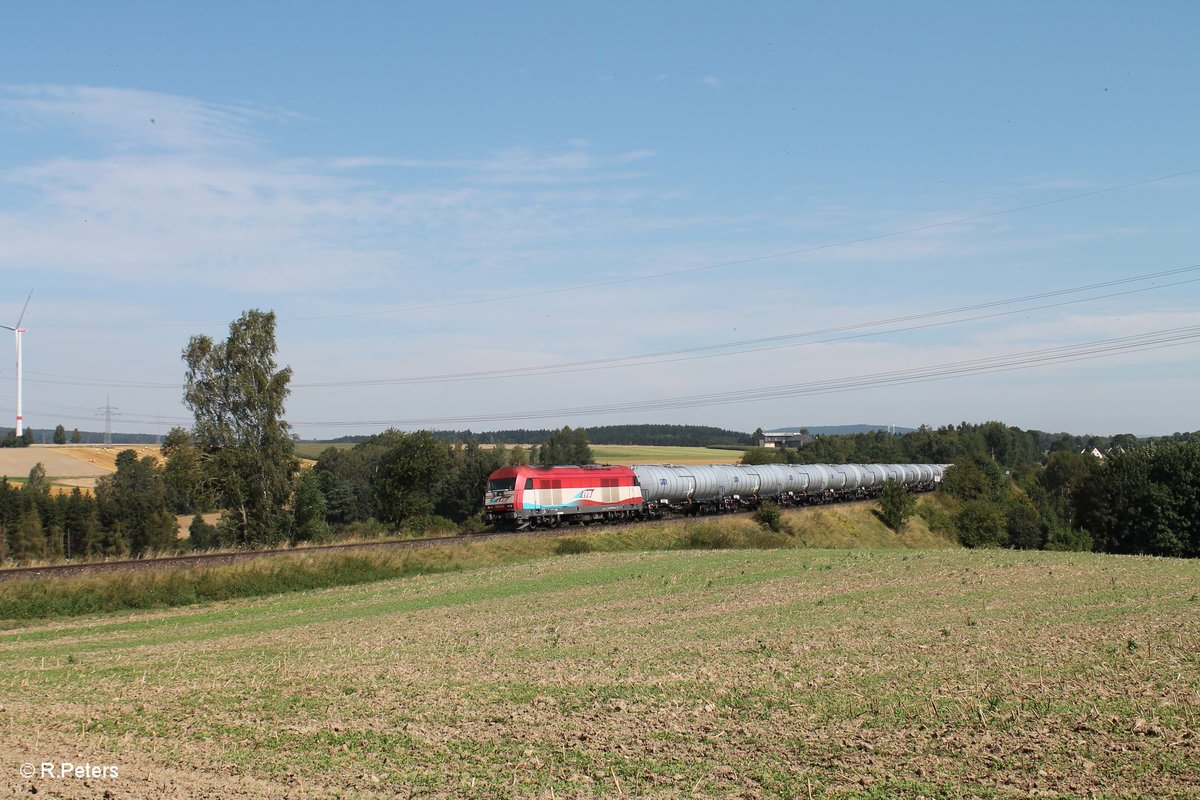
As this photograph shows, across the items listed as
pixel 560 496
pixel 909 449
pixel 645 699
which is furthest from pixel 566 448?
pixel 645 699

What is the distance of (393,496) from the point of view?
2569 inches

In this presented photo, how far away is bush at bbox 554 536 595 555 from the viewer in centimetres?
4544

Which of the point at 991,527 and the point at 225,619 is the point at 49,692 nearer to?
the point at 225,619

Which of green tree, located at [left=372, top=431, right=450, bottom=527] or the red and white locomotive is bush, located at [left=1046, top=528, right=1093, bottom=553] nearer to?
the red and white locomotive

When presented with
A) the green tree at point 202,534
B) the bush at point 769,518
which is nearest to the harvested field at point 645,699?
the bush at point 769,518

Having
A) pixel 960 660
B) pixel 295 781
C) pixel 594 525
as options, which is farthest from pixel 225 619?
pixel 594 525

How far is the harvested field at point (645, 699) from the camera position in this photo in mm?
10188

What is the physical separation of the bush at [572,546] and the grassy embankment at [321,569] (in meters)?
0.05

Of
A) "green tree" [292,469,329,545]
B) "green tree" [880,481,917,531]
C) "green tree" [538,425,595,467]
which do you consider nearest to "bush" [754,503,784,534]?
"green tree" [880,481,917,531]

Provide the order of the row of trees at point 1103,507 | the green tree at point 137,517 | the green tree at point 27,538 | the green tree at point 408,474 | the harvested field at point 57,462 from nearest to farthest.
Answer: the row of trees at point 1103,507 → the green tree at point 408,474 → the green tree at point 27,538 → the green tree at point 137,517 → the harvested field at point 57,462

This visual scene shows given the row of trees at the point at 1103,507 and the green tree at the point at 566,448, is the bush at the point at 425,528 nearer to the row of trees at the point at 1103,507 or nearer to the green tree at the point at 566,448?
the row of trees at the point at 1103,507

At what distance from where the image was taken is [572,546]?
46.0 m

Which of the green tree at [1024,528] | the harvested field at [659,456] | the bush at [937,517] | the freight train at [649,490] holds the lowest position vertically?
the green tree at [1024,528]

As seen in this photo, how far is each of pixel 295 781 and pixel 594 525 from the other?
142 feet
